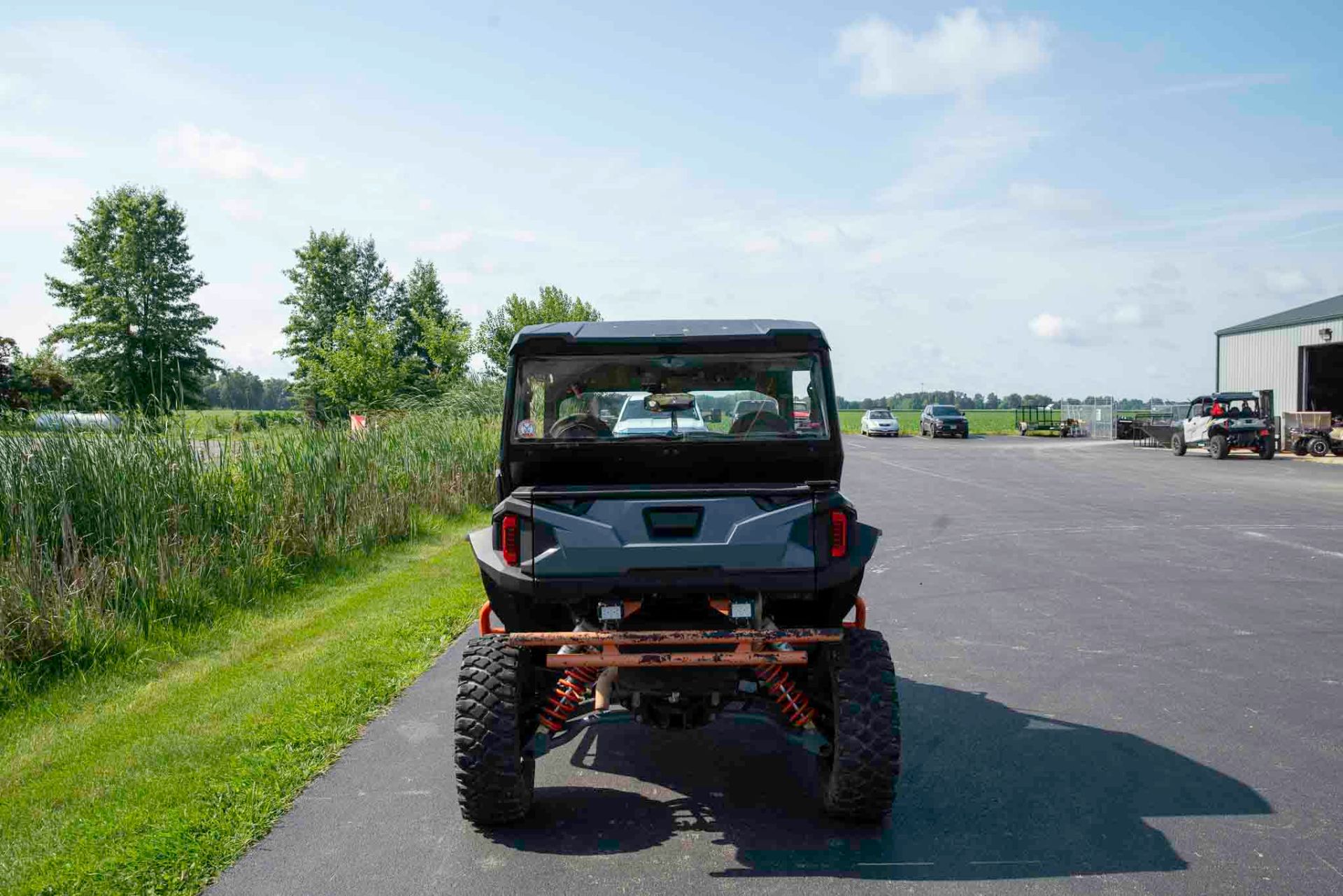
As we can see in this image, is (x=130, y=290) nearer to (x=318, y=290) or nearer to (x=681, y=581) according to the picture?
(x=318, y=290)

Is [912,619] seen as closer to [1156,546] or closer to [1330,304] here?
[1156,546]

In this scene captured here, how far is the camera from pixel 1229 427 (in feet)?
105

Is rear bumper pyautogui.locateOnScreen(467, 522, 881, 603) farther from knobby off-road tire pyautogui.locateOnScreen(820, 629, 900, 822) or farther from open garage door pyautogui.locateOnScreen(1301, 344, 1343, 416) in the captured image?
open garage door pyautogui.locateOnScreen(1301, 344, 1343, 416)

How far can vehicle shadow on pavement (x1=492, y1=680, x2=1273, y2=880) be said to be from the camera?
4.11 m

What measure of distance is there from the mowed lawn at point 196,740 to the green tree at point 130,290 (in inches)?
2066

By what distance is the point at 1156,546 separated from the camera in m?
12.9

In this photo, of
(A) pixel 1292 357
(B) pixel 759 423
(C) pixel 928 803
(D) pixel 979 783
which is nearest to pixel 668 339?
(B) pixel 759 423

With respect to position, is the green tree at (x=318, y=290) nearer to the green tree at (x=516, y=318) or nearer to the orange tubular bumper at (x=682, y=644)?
the green tree at (x=516, y=318)

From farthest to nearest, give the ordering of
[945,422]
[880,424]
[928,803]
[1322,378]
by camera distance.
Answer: [880,424] → [945,422] → [1322,378] → [928,803]

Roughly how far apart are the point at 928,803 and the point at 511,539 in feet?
7.31

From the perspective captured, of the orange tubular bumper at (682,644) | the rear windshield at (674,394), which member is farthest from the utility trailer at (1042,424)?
the orange tubular bumper at (682,644)

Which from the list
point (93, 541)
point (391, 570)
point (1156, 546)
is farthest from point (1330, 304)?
point (93, 541)

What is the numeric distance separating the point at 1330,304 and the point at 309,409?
41601 mm

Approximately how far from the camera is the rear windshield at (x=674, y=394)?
5141 millimetres
